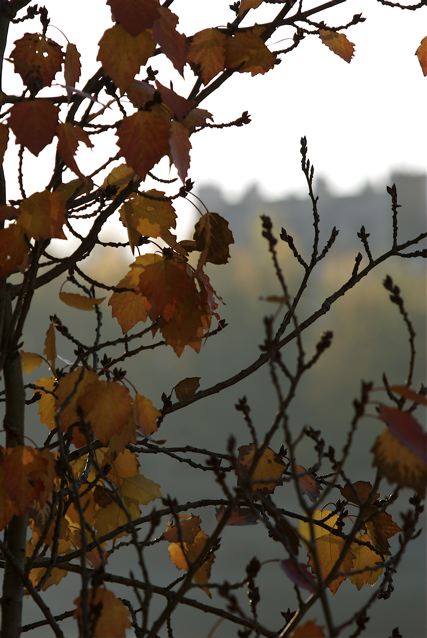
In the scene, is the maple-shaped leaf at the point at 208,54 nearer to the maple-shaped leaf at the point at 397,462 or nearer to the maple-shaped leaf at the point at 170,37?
the maple-shaped leaf at the point at 170,37

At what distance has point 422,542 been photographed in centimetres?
3747

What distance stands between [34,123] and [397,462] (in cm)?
100

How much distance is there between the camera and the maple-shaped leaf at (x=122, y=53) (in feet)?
6.55

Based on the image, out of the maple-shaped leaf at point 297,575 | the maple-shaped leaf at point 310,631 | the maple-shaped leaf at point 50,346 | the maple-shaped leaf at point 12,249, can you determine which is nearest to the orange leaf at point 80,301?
the maple-shaped leaf at point 50,346

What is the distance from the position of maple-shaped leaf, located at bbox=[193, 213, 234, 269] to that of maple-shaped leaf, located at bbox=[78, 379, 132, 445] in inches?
19.5

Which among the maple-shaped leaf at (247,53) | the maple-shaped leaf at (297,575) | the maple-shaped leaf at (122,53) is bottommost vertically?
the maple-shaped leaf at (297,575)

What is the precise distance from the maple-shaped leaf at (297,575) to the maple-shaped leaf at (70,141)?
891 mm

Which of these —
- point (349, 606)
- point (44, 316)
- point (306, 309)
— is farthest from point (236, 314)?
point (349, 606)

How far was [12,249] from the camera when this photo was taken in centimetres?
220

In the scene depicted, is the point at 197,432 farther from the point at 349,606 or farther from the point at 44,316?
the point at 349,606

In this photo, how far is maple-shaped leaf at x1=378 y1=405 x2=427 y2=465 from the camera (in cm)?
158

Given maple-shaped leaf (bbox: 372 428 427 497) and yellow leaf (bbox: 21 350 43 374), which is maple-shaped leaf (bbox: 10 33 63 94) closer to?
yellow leaf (bbox: 21 350 43 374)

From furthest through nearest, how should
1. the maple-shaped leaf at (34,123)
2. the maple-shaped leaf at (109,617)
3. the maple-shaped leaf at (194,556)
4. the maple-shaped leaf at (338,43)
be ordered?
the maple-shaped leaf at (338,43), the maple-shaped leaf at (194,556), the maple-shaped leaf at (34,123), the maple-shaped leaf at (109,617)

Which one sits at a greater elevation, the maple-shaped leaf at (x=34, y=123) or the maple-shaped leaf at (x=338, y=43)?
the maple-shaped leaf at (x=338, y=43)
